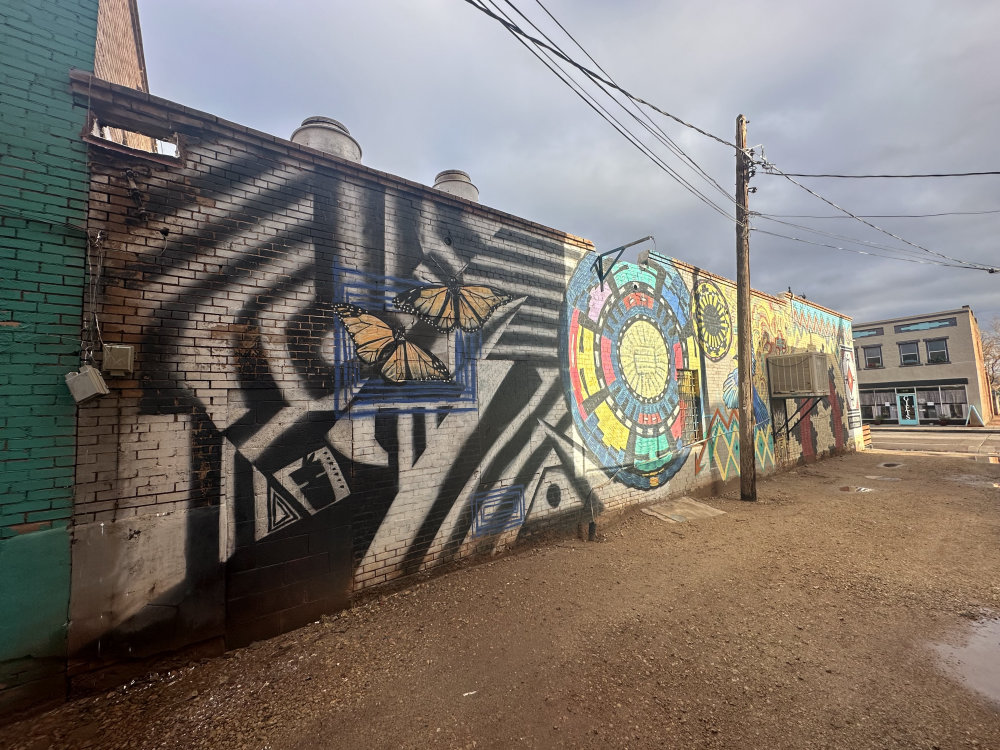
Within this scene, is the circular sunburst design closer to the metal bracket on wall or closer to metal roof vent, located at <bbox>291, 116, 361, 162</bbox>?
the metal bracket on wall

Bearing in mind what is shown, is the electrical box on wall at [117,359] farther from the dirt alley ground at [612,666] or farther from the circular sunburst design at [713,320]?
the circular sunburst design at [713,320]

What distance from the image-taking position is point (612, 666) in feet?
10.3

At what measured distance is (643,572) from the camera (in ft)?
16.1

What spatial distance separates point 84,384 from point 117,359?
0.89ft

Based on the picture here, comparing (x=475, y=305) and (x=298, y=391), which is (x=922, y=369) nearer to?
(x=475, y=305)

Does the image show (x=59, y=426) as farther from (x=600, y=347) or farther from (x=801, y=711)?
(x=600, y=347)

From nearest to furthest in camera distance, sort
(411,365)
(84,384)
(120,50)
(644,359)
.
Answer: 1. (84,384)
2. (411,365)
3. (120,50)
4. (644,359)

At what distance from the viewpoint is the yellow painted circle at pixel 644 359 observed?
7320 millimetres

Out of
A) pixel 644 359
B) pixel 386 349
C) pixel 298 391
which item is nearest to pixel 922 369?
pixel 644 359

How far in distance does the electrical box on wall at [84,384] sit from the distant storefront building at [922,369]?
35887 millimetres

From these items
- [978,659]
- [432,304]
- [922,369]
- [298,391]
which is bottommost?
[978,659]

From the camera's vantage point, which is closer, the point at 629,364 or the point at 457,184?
the point at 457,184

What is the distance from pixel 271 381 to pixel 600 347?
204 inches

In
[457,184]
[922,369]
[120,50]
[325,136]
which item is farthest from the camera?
[922,369]
